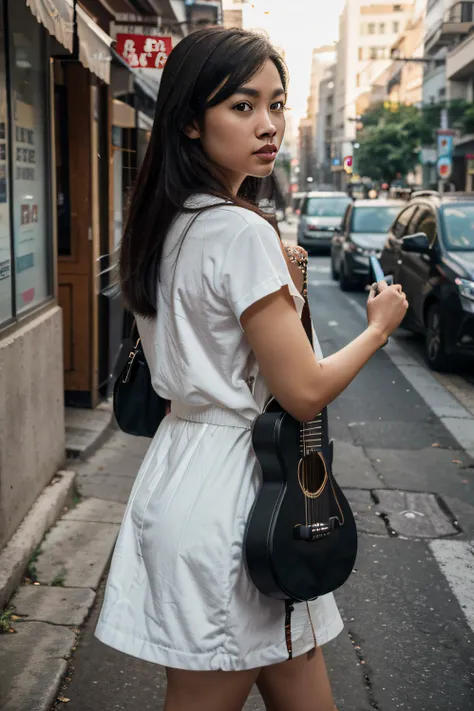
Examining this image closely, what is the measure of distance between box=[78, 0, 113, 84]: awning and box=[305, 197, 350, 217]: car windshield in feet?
73.6

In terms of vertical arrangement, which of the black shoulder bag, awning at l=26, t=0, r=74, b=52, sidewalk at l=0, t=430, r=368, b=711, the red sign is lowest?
sidewalk at l=0, t=430, r=368, b=711

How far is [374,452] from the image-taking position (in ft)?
22.4

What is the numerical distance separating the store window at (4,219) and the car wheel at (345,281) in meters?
13.6

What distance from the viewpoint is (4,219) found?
4586 mm

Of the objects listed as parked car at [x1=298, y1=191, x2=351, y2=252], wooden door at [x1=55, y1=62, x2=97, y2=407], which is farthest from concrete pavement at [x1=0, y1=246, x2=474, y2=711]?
parked car at [x1=298, y1=191, x2=351, y2=252]

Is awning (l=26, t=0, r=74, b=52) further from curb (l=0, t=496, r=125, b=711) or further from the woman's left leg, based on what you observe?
the woman's left leg

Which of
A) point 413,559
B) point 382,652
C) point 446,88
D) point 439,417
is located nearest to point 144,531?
point 382,652

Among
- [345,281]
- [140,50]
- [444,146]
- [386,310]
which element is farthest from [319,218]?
[386,310]

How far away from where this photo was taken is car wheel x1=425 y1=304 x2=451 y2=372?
988cm

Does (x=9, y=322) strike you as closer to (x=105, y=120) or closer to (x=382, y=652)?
(x=382, y=652)

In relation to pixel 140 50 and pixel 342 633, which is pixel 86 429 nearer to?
pixel 342 633

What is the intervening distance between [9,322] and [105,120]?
382 centimetres

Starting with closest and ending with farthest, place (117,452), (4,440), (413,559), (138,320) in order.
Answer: (138,320) < (4,440) < (413,559) < (117,452)

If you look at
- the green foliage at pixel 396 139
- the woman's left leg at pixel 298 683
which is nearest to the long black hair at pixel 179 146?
Answer: the woman's left leg at pixel 298 683
